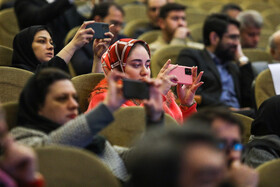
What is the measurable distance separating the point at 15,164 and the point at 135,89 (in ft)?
1.74

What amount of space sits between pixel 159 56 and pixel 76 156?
7.47ft

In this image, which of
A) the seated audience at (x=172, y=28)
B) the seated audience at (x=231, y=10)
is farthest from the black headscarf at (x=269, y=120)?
the seated audience at (x=231, y=10)

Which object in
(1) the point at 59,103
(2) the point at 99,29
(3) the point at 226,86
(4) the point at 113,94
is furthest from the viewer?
(3) the point at 226,86

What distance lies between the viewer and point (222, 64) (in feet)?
14.0

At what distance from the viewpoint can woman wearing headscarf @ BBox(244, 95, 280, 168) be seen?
2359mm

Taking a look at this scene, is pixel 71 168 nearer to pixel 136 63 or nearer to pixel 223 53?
pixel 136 63

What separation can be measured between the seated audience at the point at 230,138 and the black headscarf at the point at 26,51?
155 centimetres

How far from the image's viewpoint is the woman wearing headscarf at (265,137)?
236 cm

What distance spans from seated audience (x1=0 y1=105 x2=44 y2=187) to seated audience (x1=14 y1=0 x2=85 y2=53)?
2.40 metres

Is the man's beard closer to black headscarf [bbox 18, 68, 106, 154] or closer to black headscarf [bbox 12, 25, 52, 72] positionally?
black headscarf [bbox 12, 25, 52, 72]

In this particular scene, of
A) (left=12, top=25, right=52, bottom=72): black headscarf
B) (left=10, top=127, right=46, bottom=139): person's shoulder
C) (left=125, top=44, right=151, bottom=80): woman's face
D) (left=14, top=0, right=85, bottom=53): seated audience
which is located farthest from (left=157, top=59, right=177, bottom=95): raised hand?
(left=14, top=0, right=85, bottom=53): seated audience

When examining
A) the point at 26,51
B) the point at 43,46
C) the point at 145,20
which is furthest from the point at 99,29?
the point at 145,20

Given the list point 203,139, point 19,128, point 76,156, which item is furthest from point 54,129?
point 203,139

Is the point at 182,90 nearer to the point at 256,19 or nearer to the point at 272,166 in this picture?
the point at 272,166
